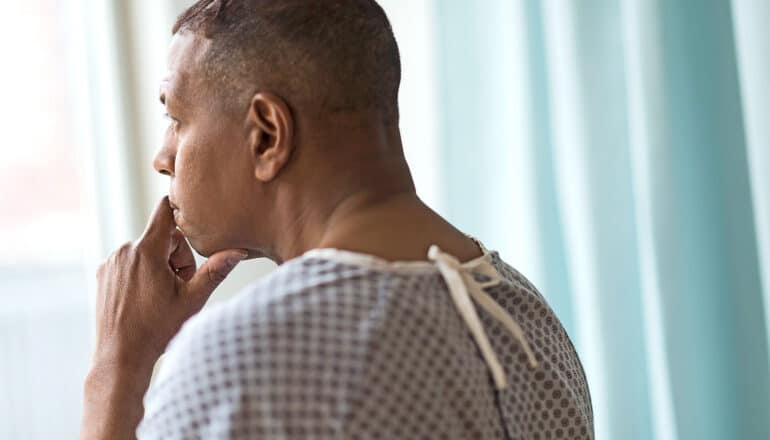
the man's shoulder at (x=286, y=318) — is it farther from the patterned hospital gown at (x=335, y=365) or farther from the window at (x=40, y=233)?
the window at (x=40, y=233)

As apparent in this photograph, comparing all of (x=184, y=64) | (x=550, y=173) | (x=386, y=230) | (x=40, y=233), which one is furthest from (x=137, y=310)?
(x=40, y=233)

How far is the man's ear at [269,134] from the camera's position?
2.97 ft

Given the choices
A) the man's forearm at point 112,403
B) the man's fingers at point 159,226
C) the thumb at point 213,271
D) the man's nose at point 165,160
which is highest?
the man's nose at point 165,160

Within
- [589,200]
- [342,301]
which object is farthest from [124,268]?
[589,200]

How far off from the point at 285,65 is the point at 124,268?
40 centimetres

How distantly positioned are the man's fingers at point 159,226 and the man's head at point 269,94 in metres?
0.16

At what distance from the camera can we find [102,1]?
1879mm

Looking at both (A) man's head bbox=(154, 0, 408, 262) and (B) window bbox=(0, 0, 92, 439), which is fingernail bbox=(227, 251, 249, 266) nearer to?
(A) man's head bbox=(154, 0, 408, 262)

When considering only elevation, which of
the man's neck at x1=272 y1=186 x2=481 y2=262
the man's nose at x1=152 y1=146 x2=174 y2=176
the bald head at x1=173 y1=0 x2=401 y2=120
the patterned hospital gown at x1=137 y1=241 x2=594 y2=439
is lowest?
the patterned hospital gown at x1=137 y1=241 x2=594 y2=439

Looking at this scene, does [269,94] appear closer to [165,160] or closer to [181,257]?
[165,160]

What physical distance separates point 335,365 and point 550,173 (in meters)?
0.92

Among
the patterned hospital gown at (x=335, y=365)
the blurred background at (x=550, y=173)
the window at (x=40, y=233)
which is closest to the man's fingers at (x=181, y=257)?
the patterned hospital gown at (x=335, y=365)

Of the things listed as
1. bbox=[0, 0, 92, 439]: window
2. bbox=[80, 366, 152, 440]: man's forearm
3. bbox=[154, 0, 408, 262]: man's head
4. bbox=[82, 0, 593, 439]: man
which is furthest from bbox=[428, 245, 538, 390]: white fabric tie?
bbox=[0, 0, 92, 439]: window

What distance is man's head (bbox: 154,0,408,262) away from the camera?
91cm
